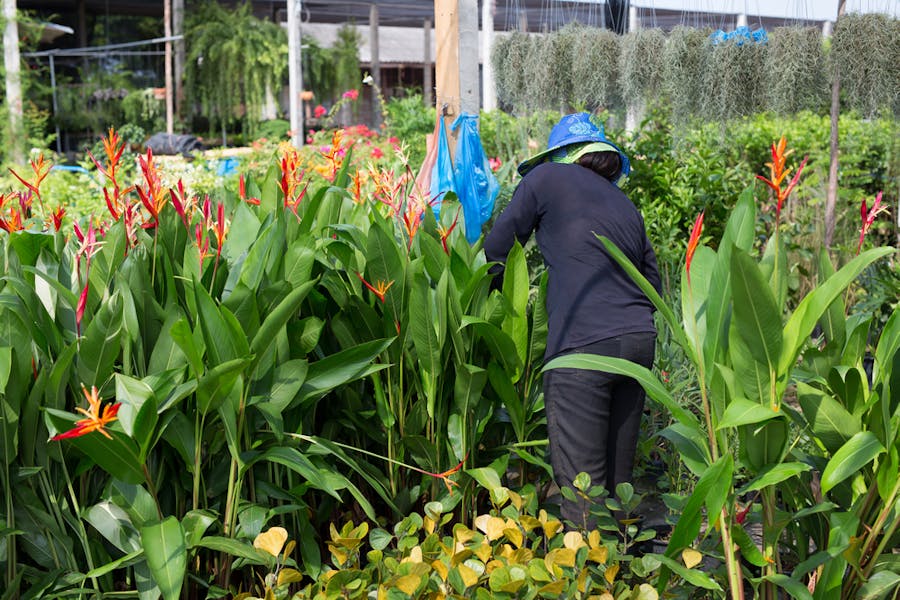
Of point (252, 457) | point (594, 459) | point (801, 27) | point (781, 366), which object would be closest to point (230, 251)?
point (252, 457)

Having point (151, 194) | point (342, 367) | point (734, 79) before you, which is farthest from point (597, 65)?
point (151, 194)

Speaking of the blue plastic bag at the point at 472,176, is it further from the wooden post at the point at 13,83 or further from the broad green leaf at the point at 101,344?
the wooden post at the point at 13,83

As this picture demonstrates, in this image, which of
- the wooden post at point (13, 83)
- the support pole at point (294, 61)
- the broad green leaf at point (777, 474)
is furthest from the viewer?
the support pole at point (294, 61)

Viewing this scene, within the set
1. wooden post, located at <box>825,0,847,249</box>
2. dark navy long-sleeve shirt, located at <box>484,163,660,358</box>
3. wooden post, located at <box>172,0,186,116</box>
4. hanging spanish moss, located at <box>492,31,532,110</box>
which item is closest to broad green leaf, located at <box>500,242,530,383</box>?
dark navy long-sleeve shirt, located at <box>484,163,660,358</box>

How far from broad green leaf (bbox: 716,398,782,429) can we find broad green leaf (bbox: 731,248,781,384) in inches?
3.8

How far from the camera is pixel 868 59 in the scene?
4168 mm

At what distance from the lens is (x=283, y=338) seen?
2250 mm

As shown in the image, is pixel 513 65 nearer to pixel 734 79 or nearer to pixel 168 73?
pixel 734 79

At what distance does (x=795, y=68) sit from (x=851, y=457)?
3009 millimetres

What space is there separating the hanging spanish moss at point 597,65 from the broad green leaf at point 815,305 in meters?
3.44

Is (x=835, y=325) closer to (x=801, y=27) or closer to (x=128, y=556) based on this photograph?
(x=128, y=556)

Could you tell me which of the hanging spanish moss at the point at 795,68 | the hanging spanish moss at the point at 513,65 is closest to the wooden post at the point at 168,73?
the hanging spanish moss at the point at 513,65

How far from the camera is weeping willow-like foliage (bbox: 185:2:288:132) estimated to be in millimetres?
18297

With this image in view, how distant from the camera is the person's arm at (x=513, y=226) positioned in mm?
2740
